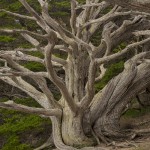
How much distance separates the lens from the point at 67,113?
9.18 metres

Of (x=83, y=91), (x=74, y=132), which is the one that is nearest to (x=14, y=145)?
(x=74, y=132)

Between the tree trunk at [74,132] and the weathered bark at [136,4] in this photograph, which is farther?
the tree trunk at [74,132]

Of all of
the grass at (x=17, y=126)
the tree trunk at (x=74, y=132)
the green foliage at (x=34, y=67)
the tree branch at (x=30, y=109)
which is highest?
the green foliage at (x=34, y=67)

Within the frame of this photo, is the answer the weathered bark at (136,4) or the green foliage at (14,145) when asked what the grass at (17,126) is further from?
the weathered bark at (136,4)

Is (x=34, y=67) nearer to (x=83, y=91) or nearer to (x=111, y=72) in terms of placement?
(x=111, y=72)

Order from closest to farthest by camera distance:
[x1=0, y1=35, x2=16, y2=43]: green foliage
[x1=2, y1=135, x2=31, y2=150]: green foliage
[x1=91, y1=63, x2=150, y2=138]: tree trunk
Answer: [x1=91, y1=63, x2=150, y2=138]: tree trunk
[x1=2, y1=135, x2=31, y2=150]: green foliage
[x1=0, y1=35, x2=16, y2=43]: green foliage

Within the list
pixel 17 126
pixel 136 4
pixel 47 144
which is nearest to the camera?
pixel 136 4

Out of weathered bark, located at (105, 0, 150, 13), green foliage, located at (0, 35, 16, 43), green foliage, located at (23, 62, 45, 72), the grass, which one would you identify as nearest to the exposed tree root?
the grass

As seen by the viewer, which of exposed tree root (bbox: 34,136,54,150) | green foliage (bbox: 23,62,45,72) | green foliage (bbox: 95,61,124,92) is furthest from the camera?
green foliage (bbox: 23,62,45,72)

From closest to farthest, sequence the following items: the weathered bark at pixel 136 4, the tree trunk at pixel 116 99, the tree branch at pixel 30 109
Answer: the weathered bark at pixel 136 4 → the tree branch at pixel 30 109 → the tree trunk at pixel 116 99

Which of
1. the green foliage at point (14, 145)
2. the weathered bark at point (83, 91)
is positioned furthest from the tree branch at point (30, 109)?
the green foliage at point (14, 145)

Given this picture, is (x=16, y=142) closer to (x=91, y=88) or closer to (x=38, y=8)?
(x=91, y=88)

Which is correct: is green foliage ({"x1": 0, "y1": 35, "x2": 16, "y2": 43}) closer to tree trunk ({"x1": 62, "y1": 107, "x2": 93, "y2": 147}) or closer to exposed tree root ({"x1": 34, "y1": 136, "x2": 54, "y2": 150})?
exposed tree root ({"x1": 34, "y1": 136, "x2": 54, "y2": 150})

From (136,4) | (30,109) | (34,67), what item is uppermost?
(136,4)
